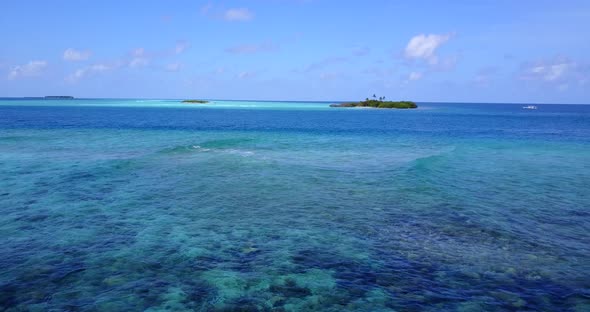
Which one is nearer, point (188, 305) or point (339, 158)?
point (188, 305)

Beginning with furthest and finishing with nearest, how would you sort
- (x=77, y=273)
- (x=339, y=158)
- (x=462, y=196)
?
(x=339, y=158) → (x=462, y=196) → (x=77, y=273)

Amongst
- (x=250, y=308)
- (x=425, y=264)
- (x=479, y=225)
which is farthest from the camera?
(x=479, y=225)

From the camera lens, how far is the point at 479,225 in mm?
16750

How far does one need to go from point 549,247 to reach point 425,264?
522 cm

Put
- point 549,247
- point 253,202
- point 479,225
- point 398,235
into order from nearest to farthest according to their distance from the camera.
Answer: point 549,247 → point 398,235 → point 479,225 → point 253,202

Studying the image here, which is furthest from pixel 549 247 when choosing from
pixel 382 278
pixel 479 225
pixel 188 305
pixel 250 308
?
pixel 188 305

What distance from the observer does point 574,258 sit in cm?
1334

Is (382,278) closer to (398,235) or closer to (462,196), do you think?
(398,235)

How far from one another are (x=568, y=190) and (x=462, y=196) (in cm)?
724

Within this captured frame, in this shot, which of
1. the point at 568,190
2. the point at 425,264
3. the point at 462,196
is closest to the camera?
the point at 425,264

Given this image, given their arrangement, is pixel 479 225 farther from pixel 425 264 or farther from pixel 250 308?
pixel 250 308

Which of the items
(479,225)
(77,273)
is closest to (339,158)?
(479,225)

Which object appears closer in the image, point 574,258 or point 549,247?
point 574,258

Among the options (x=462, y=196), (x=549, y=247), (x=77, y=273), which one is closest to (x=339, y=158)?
(x=462, y=196)
